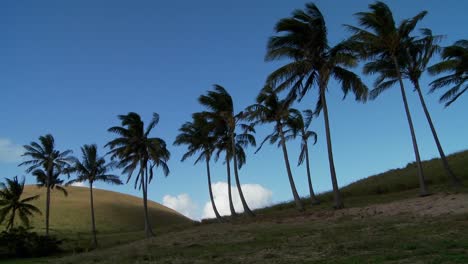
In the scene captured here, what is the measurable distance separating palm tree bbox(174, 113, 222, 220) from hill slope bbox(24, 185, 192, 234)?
1605 cm

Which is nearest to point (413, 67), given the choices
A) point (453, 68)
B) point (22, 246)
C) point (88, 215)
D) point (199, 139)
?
point (453, 68)

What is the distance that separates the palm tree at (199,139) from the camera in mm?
36906

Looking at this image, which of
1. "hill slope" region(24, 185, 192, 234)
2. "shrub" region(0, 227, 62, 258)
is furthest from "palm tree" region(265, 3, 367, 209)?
"hill slope" region(24, 185, 192, 234)

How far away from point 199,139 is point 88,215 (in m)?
37.6

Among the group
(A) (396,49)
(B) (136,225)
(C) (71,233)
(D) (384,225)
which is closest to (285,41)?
(A) (396,49)

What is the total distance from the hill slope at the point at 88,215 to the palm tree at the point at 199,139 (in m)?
16.1

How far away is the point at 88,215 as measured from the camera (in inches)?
2628

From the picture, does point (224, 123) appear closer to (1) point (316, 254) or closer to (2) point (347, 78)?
(2) point (347, 78)

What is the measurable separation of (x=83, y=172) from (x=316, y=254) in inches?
1500

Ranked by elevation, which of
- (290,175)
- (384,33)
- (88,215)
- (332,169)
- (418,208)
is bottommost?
(418,208)

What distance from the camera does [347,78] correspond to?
26.5 m

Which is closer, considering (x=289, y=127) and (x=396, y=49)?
(x=396, y=49)

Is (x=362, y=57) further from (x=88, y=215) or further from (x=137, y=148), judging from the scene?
(x=88, y=215)

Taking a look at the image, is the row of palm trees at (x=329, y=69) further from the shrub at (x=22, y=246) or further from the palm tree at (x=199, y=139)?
the shrub at (x=22, y=246)
